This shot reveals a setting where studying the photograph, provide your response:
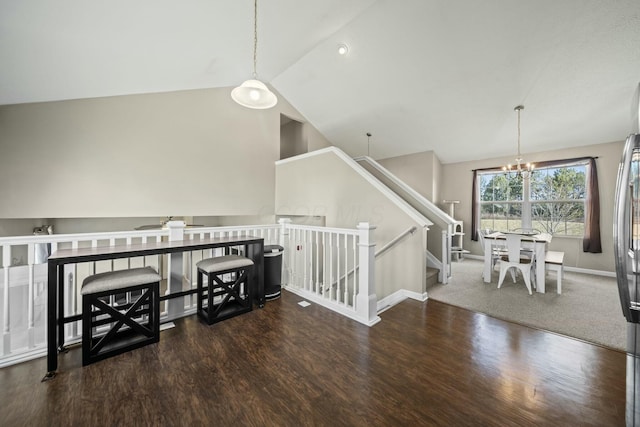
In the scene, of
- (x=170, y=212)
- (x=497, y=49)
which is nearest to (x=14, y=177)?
(x=170, y=212)

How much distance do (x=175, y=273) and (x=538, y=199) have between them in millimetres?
7259

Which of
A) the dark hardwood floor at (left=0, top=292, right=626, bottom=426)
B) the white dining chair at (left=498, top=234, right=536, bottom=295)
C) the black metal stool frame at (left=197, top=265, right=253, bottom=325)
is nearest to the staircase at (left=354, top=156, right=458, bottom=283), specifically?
the white dining chair at (left=498, top=234, right=536, bottom=295)

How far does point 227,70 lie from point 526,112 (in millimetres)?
5280

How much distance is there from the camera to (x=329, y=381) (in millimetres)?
1628

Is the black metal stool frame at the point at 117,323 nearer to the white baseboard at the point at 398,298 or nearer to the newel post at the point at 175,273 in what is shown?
the newel post at the point at 175,273

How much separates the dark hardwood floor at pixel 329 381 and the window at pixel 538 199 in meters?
3.99

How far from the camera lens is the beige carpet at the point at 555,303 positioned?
2.47 meters

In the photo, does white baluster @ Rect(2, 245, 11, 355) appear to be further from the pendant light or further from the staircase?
the staircase

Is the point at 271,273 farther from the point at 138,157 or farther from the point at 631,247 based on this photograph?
the point at 138,157

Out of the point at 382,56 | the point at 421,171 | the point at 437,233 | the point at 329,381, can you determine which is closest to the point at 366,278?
the point at 329,381

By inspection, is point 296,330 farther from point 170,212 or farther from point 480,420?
point 170,212

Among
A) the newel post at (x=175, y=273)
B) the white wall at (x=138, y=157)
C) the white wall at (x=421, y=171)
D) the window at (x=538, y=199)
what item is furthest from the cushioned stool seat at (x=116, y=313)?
the window at (x=538, y=199)

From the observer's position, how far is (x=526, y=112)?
4.17 metres

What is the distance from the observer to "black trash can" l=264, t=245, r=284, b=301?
118 inches
